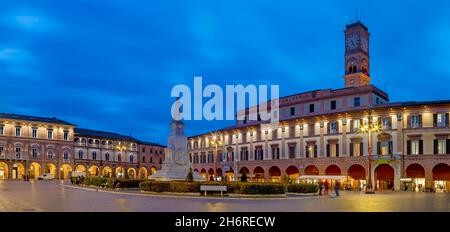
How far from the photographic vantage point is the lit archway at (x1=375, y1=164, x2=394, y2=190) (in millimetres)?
56594

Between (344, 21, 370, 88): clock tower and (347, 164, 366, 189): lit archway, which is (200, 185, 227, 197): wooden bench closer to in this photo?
(347, 164, 366, 189): lit archway

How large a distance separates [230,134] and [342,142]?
2778cm

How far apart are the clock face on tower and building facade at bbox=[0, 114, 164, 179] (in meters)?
49.6

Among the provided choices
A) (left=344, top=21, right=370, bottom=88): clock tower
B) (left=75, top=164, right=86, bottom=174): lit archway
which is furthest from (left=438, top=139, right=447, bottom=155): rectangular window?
(left=75, top=164, right=86, bottom=174): lit archway

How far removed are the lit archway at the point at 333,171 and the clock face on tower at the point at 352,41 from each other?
31.4 metres

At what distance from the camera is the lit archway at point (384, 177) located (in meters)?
56.6

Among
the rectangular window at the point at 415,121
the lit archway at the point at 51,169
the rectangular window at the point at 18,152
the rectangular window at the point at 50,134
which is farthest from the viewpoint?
the rectangular window at the point at 50,134

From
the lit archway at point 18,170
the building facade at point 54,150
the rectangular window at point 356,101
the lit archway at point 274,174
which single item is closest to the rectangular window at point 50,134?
the building facade at point 54,150

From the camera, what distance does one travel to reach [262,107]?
7912cm

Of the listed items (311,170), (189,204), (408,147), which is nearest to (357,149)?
(408,147)

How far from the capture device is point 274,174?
72000mm

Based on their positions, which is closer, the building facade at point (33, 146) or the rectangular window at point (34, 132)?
the building facade at point (33, 146)

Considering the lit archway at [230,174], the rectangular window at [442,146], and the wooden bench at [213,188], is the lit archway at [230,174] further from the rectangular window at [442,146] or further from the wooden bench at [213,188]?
the wooden bench at [213,188]
